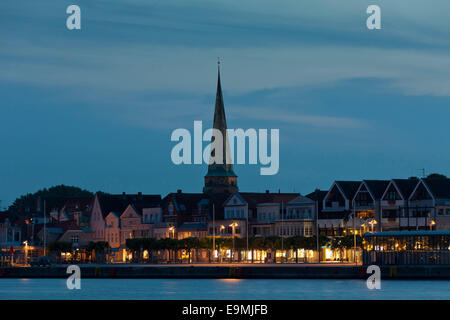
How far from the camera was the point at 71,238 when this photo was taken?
196500 mm

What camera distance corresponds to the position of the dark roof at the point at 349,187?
164 metres

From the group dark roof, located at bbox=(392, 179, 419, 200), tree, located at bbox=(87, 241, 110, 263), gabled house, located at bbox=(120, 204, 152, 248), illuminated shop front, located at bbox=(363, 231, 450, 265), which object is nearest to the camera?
illuminated shop front, located at bbox=(363, 231, 450, 265)

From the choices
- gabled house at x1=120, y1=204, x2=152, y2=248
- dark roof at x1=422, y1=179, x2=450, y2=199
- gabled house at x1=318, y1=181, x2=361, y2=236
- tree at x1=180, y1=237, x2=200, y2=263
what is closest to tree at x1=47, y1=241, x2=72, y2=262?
gabled house at x1=120, y1=204, x2=152, y2=248

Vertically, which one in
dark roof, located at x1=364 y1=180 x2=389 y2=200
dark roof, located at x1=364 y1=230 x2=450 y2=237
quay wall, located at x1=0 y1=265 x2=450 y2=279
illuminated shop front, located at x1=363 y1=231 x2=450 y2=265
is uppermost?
dark roof, located at x1=364 y1=180 x2=389 y2=200

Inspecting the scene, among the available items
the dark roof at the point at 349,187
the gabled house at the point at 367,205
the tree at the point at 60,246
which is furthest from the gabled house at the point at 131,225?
the gabled house at the point at 367,205

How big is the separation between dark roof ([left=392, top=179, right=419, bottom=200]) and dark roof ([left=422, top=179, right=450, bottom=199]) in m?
2.47

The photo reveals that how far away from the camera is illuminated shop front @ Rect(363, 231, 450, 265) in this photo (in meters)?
133

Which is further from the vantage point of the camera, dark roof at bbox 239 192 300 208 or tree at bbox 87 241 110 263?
tree at bbox 87 241 110 263

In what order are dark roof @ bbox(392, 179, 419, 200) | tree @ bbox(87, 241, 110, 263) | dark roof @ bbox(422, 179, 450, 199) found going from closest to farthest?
dark roof @ bbox(422, 179, 450, 199) → dark roof @ bbox(392, 179, 419, 200) → tree @ bbox(87, 241, 110, 263)

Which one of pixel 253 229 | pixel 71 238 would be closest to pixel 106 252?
pixel 71 238

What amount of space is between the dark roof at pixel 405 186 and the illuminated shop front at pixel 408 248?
72.5 ft

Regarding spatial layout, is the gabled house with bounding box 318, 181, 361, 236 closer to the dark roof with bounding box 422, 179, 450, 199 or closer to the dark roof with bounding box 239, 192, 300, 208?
the dark roof with bounding box 422, 179, 450, 199

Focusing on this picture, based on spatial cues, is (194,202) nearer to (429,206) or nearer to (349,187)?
(349,187)
